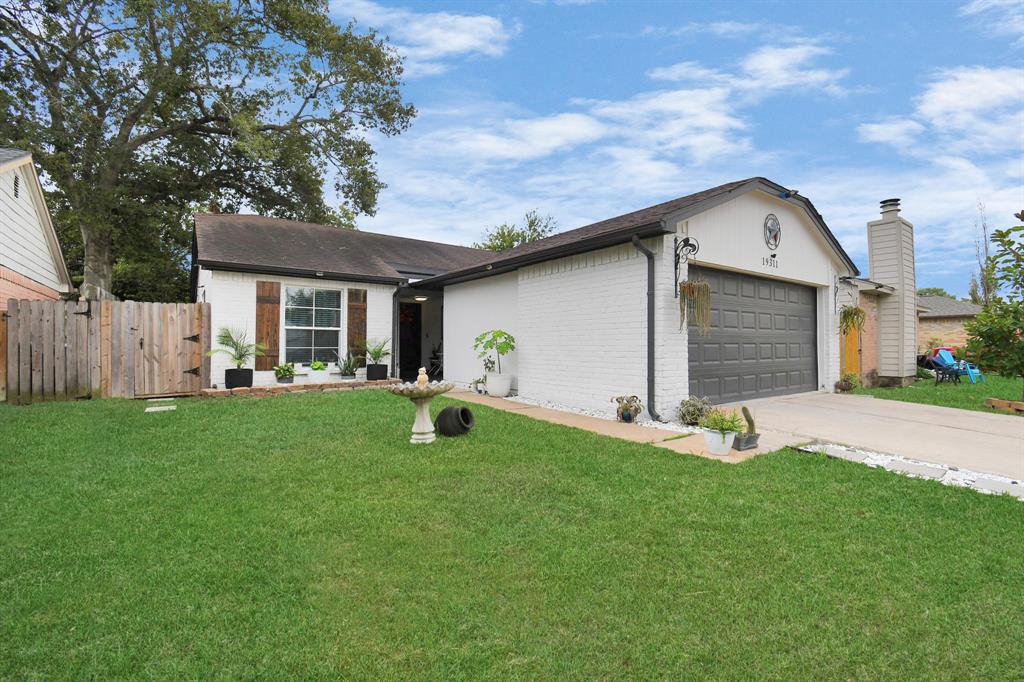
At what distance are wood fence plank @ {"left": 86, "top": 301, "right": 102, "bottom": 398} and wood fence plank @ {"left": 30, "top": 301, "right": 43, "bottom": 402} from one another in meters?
0.50

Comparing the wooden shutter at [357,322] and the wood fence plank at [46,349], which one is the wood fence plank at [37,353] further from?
the wooden shutter at [357,322]

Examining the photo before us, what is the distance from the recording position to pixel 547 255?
8.33 meters

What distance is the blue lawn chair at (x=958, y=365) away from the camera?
11.9 meters

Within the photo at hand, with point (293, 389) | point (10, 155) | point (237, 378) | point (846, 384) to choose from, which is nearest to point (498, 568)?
point (293, 389)

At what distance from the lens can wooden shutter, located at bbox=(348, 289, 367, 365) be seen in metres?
11.4

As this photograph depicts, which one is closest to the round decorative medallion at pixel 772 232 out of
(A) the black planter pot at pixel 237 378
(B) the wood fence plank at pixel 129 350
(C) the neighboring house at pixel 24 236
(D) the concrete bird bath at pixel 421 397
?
(D) the concrete bird bath at pixel 421 397

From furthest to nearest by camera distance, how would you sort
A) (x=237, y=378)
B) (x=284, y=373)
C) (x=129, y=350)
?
1. (x=284, y=373)
2. (x=237, y=378)
3. (x=129, y=350)

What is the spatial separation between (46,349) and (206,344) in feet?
7.60

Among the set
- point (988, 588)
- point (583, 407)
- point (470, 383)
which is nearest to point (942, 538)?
point (988, 588)

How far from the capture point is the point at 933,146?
13.5 m

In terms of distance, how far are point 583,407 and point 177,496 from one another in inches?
220

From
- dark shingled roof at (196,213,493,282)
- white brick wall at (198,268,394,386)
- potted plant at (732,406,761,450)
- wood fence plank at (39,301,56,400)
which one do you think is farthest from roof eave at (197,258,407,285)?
potted plant at (732,406,761,450)

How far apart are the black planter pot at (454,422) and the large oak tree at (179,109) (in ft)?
41.7

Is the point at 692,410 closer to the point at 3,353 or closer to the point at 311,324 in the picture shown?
the point at 311,324
